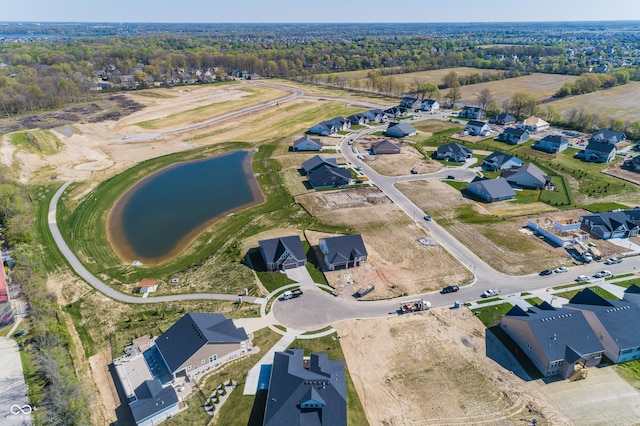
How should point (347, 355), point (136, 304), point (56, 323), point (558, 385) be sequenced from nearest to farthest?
point (558, 385) → point (347, 355) → point (56, 323) → point (136, 304)

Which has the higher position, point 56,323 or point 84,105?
point 84,105

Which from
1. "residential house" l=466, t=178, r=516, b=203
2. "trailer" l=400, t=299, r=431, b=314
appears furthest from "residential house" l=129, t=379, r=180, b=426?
"residential house" l=466, t=178, r=516, b=203

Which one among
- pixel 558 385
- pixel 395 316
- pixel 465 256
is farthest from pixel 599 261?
pixel 395 316

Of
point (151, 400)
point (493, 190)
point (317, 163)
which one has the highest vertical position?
point (317, 163)

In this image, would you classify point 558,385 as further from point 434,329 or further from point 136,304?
point 136,304

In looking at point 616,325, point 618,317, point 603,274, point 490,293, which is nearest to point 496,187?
point 603,274

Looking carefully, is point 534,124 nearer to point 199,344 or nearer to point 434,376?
point 434,376
